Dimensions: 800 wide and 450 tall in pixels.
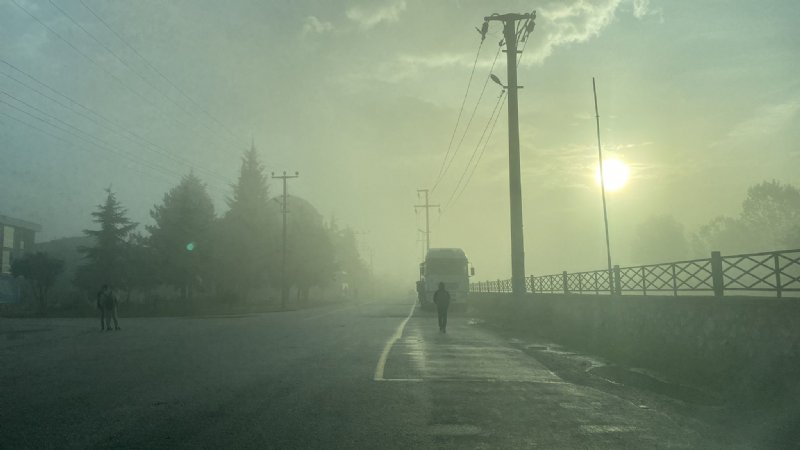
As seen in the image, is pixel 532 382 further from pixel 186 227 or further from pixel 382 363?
pixel 186 227

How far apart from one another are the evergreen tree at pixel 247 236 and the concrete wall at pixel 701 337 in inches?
1703

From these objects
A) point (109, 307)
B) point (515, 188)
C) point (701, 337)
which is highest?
point (515, 188)

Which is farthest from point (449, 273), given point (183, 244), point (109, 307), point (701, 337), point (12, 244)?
point (12, 244)

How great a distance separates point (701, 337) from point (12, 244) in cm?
9218

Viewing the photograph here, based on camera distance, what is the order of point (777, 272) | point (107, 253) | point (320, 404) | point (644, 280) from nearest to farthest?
point (320, 404) < point (777, 272) < point (644, 280) < point (107, 253)

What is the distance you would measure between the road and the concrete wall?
2.22 meters

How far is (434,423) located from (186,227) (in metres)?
50.5

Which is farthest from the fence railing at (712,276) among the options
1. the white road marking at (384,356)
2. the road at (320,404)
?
the white road marking at (384,356)

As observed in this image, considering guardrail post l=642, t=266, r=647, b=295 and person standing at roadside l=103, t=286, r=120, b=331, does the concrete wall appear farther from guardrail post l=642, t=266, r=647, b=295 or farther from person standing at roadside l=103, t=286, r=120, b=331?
person standing at roadside l=103, t=286, r=120, b=331

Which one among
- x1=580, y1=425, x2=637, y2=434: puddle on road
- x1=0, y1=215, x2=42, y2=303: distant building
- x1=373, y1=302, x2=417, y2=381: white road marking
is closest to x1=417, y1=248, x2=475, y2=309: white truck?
x1=373, y1=302, x2=417, y2=381: white road marking

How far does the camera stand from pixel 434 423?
6.52m

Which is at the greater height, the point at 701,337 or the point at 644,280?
the point at 644,280

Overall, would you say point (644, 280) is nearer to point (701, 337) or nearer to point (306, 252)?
point (701, 337)

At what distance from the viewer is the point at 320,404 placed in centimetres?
746
